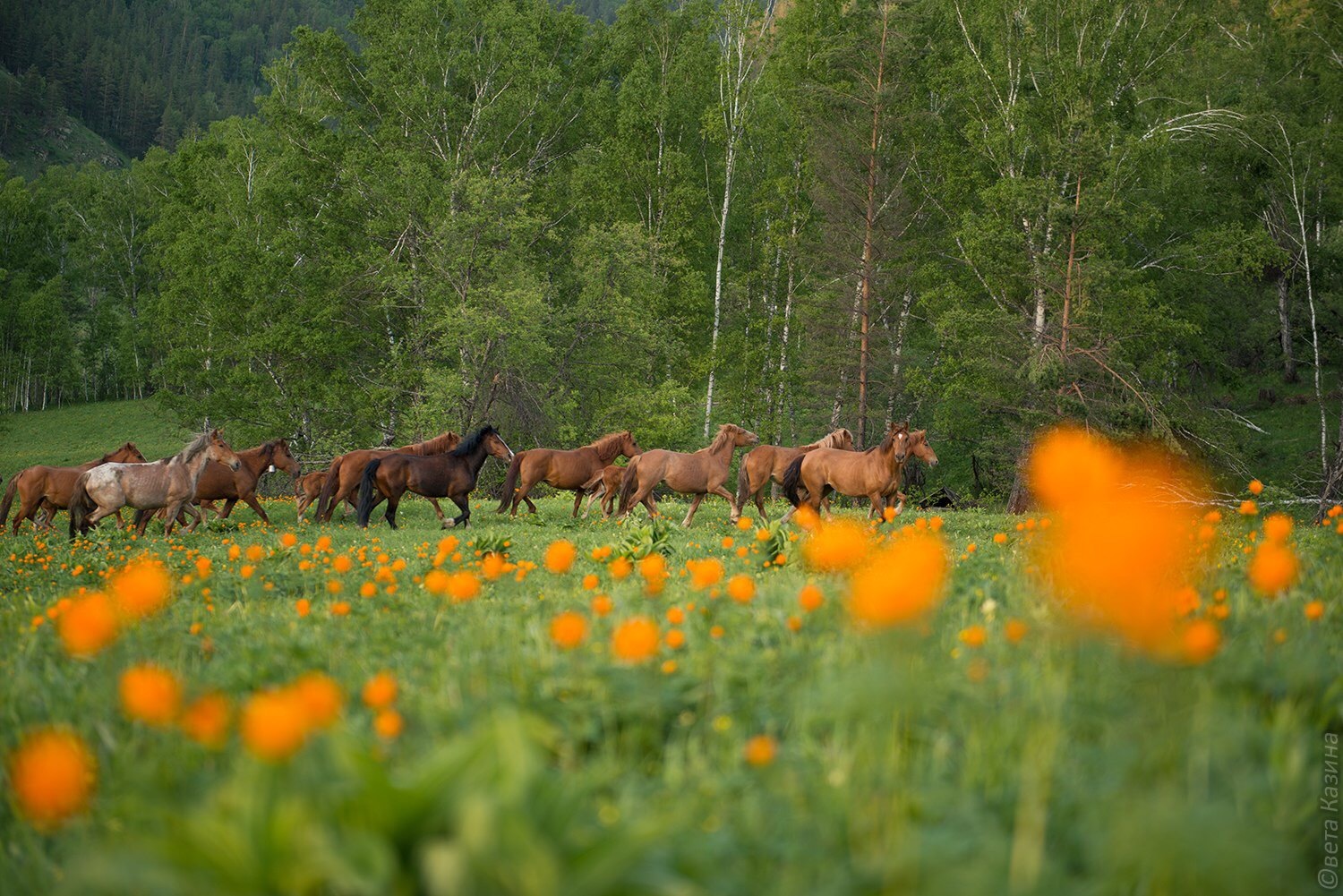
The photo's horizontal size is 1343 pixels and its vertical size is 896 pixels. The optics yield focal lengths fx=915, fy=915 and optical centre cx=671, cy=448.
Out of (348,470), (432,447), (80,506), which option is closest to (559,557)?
(80,506)

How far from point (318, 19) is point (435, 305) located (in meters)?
185

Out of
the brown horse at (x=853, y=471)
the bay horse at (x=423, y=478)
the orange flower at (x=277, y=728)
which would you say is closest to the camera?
the orange flower at (x=277, y=728)

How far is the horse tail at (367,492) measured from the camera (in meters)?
18.2

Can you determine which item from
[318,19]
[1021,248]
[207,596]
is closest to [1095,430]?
[1021,248]

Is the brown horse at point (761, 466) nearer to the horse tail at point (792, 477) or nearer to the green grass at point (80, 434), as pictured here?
the horse tail at point (792, 477)

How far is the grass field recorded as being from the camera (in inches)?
73.6

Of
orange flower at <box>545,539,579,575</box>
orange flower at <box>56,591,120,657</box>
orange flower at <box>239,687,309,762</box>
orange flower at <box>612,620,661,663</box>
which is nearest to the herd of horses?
orange flower at <box>545,539,579,575</box>

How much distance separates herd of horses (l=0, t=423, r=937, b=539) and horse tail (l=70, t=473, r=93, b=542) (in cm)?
2

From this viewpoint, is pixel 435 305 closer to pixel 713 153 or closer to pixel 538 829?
pixel 713 153

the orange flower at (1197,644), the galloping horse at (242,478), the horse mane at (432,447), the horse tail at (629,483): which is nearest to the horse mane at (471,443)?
the horse mane at (432,447)

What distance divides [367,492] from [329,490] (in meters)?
2.78

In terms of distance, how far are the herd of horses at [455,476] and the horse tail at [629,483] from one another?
0.02 m

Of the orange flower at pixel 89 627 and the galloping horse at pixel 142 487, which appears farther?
the galloping horse at pixel 142 487

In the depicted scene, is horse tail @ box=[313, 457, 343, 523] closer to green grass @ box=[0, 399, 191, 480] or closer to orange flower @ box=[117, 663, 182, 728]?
orange flower @ box=[117, 663, 182, 728]
